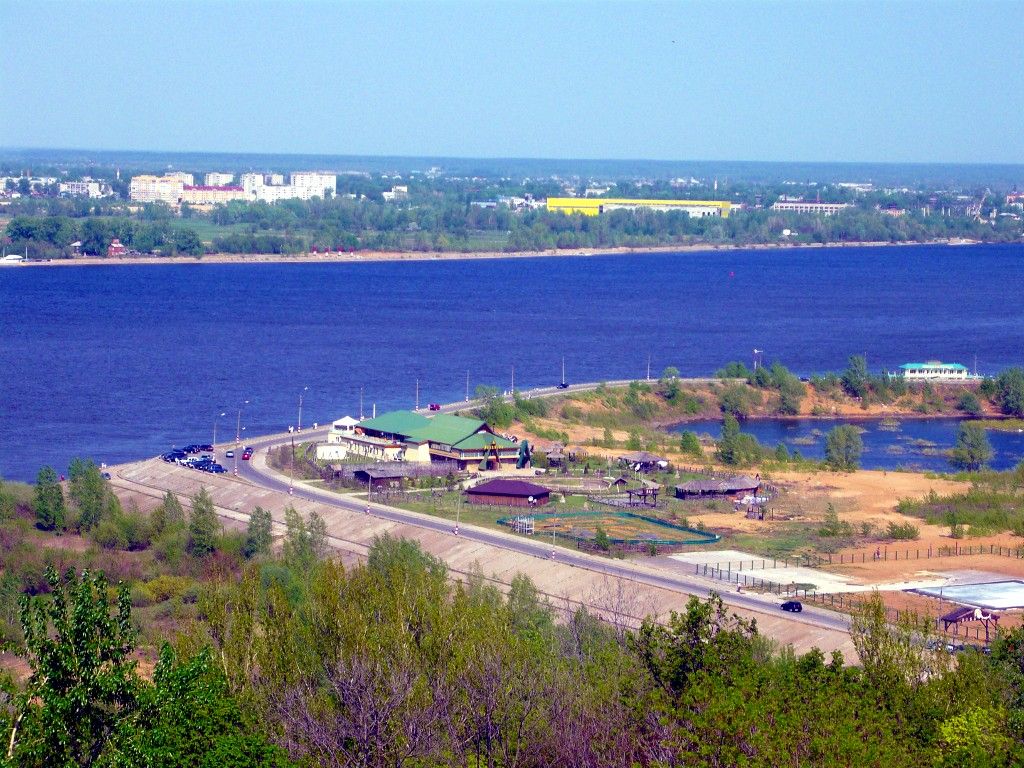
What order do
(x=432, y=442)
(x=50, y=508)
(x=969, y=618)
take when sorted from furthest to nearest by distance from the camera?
(x=432, y=442)
(x=50, y=508)
(x=969, y=618)

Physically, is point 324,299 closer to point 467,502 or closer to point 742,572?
point 467,502

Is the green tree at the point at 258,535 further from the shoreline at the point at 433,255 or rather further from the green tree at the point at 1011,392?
the shoreline at the point at 433,255

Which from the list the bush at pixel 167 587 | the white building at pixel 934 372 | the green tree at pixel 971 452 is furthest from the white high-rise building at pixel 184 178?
the bush at pixel 167 587

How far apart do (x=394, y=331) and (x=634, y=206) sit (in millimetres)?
64804

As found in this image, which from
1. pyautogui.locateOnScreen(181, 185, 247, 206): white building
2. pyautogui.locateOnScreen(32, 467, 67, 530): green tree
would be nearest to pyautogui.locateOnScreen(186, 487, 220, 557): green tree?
pyautogui.locateOnScreen(32, 467, 67, 530): green tree

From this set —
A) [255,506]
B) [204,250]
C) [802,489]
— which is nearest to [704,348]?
[802,489]

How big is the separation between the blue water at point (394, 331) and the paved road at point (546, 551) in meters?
5.11

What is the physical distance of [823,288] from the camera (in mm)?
69562

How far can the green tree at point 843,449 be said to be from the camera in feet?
94.5

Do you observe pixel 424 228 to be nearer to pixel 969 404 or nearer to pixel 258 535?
pixel 969 404

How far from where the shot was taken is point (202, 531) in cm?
2089

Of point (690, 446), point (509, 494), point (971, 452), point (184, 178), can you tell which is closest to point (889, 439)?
point (971, 452)

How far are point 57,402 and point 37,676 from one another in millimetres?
27105

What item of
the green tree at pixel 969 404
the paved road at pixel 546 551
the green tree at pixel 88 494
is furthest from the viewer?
the green tree at pixel 969 404
